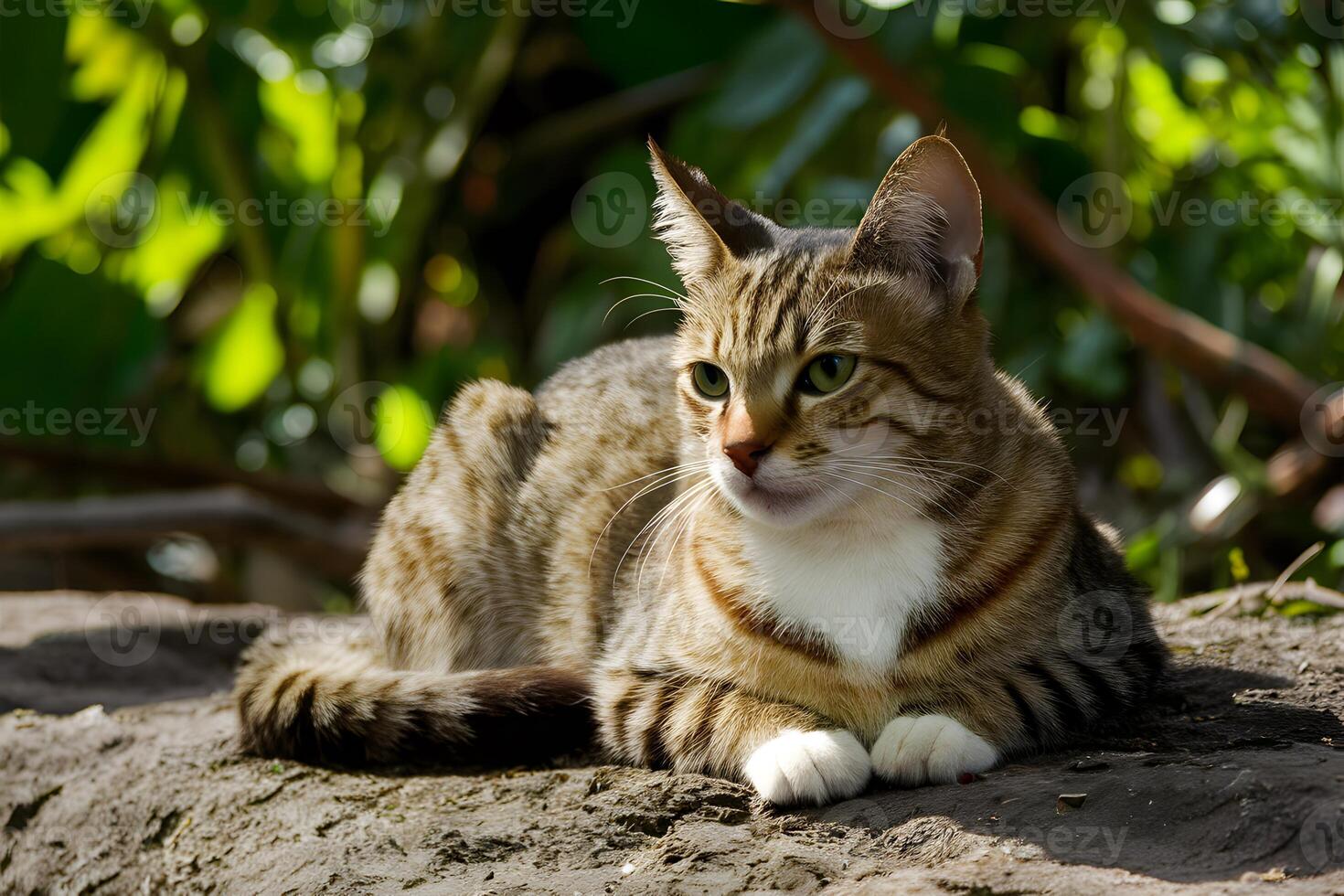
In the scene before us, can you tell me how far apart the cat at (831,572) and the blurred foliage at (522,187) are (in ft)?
5.89

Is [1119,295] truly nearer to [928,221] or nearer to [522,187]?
[928,221]

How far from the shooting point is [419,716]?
105 inches

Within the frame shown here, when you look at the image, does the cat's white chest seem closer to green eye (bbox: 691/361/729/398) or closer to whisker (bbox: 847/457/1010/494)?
whisker (bbox: 847/457/1010/494)

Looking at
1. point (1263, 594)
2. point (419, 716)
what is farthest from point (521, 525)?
point (1263, 594)

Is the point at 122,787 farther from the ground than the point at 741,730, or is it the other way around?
the point at 741,730

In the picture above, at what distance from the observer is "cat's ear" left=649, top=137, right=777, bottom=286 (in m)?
2.58

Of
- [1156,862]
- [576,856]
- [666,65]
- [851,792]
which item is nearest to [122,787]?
[576,856]

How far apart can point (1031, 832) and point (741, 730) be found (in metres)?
0.60

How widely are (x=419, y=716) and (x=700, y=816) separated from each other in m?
0.74

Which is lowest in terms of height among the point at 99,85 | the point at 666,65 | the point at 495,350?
the point at 495,350

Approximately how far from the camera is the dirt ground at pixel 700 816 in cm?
184

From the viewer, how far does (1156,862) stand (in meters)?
1.80

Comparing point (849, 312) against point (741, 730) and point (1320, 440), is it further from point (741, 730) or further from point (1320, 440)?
point (1320, 440)

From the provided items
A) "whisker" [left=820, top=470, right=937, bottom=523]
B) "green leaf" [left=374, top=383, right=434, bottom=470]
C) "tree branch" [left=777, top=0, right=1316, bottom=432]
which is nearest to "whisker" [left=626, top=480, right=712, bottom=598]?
"whisker" [left=820, top=470, right=937, bottom=523]
